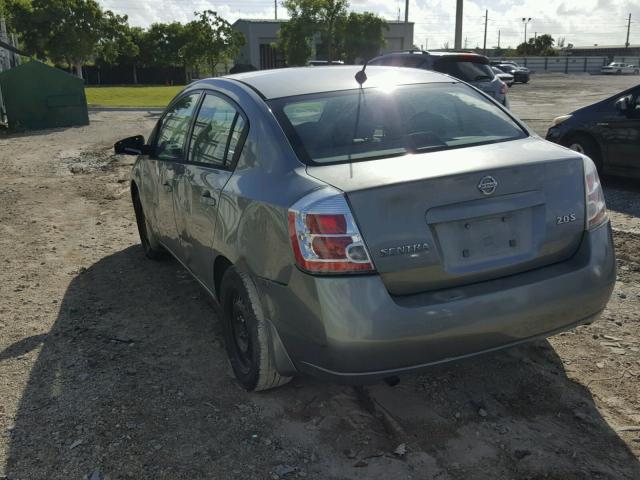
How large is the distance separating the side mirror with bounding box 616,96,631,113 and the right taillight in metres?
5.17

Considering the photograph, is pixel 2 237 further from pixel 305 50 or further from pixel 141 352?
pixel 305 50

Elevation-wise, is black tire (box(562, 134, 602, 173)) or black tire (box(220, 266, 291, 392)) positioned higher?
black tire (box(562, 134, 602, 173))

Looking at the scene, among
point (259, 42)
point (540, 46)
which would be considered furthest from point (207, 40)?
point (540, 46)

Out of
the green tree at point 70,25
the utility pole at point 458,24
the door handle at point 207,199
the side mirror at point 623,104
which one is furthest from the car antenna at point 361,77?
the green tree at point 70,25

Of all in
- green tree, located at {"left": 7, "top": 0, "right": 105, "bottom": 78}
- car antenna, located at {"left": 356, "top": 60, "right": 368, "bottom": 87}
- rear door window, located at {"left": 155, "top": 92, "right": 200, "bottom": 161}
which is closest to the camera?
car antenna, located at {"left": 356, "top": 60, "right": 368, "bottom": 87}

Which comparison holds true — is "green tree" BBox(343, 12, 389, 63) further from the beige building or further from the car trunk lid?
the car trunk lid

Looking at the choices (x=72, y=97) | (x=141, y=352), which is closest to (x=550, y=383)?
(x=141, y=352)

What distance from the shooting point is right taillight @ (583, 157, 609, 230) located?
2945 millimetres

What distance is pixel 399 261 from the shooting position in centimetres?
254

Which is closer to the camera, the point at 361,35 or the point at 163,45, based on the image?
the point at 361,35

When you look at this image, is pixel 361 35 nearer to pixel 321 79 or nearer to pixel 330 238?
pixel 321 79

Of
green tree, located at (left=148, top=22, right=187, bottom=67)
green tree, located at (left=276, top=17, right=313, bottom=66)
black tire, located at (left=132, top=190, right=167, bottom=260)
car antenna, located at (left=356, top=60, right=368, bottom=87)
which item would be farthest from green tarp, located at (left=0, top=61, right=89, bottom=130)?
green tree, located at (left=148, top=22, right=187, bottom=67)

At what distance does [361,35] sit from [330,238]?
1717 inches

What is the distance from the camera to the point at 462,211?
263cm
